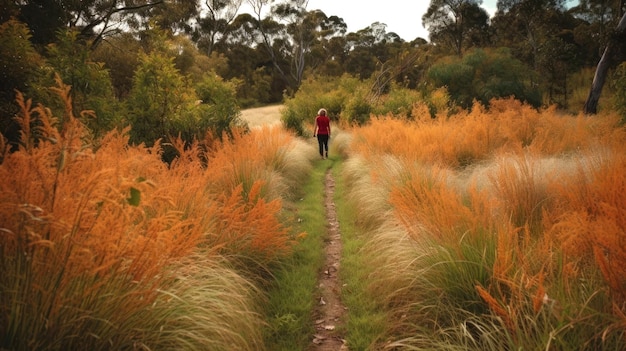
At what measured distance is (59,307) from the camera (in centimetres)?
158

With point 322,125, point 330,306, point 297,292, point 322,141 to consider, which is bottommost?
point 330,306

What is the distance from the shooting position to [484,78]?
23141mm

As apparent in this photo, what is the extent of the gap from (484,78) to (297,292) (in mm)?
24152

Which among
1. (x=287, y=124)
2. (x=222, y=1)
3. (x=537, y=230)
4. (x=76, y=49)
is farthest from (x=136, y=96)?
(x=222, y=1)

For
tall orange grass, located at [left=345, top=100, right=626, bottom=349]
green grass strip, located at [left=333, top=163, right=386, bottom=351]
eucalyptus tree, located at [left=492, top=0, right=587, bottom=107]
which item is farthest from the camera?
eucalyptus tree, located at [left=492, top=0, right=587, bottom=107]

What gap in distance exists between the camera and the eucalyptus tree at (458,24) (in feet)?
112

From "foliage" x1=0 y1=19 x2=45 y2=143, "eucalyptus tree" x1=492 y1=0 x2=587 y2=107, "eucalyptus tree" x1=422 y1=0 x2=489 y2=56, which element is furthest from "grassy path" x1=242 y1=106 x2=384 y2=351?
"eucalyptus tree" x1=422 y1=0 x2=489 y2=56

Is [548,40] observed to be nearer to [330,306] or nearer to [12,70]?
[330,306]

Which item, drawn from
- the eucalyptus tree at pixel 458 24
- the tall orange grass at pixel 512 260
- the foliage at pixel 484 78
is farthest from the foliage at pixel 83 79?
the eucalyptus tree at pixel 458 24

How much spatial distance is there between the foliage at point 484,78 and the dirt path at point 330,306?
66.3 feet

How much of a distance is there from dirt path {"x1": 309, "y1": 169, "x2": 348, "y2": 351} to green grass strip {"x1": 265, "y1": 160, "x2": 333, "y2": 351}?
8 centimetres

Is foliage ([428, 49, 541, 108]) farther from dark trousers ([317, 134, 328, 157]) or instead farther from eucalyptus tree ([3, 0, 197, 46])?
eucalyptus tree ([3, 0, 197, 46])

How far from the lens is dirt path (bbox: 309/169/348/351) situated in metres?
3.02

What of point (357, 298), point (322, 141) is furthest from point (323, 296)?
point (322, 141)
